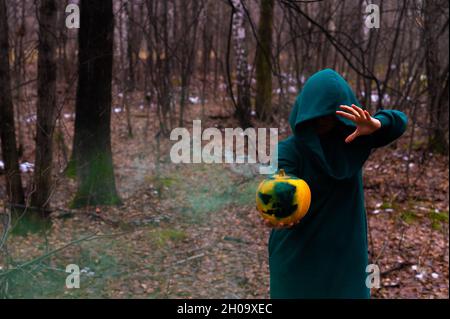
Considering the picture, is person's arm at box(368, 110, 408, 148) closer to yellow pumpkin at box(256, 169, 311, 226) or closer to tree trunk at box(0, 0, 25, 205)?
yellow pumpkin at box(256, 169, 311, 226)

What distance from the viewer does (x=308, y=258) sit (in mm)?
2592

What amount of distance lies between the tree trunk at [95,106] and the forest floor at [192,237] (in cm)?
24

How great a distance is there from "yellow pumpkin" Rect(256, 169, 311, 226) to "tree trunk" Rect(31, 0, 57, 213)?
9.73 ft

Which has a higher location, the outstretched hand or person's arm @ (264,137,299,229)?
the outstretched hand

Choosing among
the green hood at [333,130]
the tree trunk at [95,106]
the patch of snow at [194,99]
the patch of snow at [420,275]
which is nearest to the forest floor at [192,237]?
the patch of snow at [420,275]

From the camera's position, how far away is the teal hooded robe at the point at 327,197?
2.47 m

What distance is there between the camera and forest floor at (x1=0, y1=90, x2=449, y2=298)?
Answer: 193 inches

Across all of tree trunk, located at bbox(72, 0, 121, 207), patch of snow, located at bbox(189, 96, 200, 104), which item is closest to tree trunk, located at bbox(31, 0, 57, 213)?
tree trunk, located at bbox(72, 0, 121, 207)

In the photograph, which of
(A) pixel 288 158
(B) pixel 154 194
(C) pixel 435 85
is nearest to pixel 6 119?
(B) pixel 154 194

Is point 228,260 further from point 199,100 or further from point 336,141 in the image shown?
point 199,100

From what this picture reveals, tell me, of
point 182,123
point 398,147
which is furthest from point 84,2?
point 398,147

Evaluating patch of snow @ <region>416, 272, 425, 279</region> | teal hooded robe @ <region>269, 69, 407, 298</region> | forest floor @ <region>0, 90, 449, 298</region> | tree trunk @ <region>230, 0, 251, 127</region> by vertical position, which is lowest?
patch of snow @ <region>416, 272, 425, 279</region>

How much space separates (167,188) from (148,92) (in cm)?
472

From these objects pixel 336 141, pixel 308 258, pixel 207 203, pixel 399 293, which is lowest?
pixel 399 293
